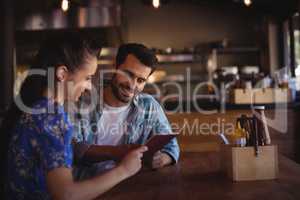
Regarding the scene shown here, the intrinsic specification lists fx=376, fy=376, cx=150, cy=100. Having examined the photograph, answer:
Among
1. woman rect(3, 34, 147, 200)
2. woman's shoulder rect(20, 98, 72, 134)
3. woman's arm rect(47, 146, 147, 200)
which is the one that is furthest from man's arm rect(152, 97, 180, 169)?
woman's shoulder rect(20, 98, 72, 134)

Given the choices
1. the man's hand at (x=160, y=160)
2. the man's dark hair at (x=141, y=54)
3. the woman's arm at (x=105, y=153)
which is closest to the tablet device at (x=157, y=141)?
the woman's arm at (x=105, y=153)

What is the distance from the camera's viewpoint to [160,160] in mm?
1951

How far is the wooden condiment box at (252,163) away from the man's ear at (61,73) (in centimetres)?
78

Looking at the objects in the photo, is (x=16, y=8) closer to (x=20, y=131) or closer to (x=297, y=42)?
(x=297, y=42)

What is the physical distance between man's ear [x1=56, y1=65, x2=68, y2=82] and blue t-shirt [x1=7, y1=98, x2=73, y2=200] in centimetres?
8

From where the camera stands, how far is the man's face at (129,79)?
229cm

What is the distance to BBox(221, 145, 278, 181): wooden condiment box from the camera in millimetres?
1578

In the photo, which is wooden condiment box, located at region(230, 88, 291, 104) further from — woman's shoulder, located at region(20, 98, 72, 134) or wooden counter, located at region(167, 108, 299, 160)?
woman's shoulder, located at region(20, 98, 72, 134)

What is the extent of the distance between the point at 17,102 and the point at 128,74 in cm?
107

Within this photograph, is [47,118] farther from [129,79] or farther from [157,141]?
[129,79]

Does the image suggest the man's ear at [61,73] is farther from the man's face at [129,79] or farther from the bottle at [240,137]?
the man's face at [129,79]

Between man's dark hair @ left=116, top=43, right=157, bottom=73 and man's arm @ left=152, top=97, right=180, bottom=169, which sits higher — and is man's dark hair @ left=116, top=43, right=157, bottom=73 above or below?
above

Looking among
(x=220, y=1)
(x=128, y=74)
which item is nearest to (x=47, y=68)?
(x=128, y=74)

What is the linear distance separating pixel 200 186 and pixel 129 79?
98cm
